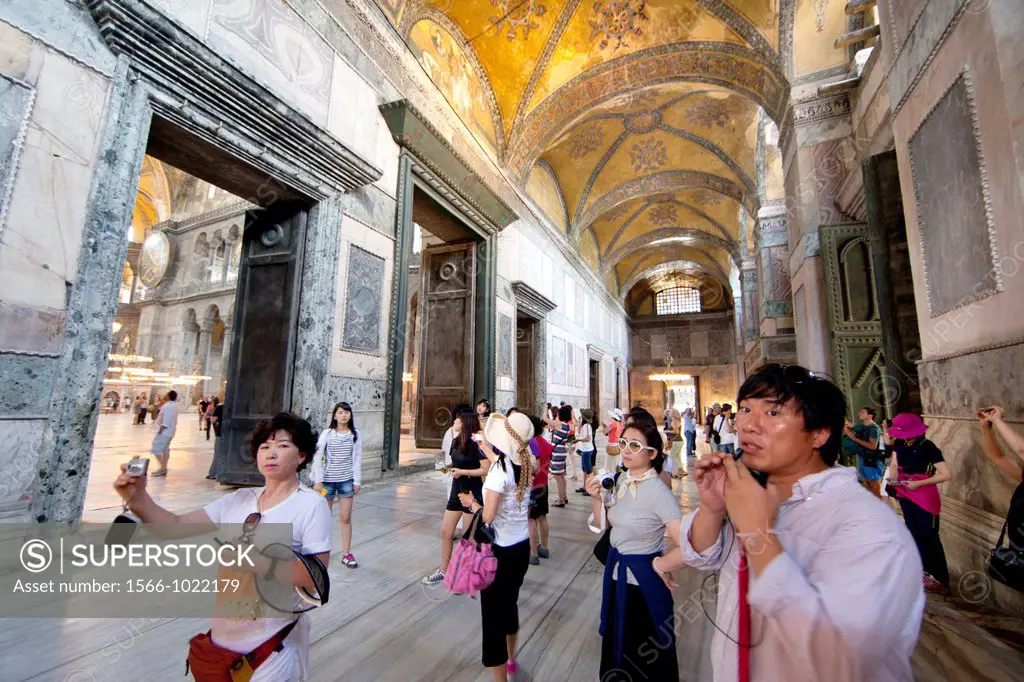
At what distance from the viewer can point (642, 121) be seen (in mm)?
12430

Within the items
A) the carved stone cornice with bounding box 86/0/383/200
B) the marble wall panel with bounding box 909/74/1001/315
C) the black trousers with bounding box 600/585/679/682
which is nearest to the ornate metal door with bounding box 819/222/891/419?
the marble wall panel with bounding box 909/74/1001/315

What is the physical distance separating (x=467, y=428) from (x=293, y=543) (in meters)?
1.86

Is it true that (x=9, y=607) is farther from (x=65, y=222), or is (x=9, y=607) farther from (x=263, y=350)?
(x=263, y=350)

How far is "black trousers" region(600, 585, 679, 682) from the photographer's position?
167cm

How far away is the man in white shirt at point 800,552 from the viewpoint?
0.74 m

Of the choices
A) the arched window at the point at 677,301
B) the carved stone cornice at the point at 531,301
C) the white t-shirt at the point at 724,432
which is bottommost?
the white t-shirt at the point at 724,432

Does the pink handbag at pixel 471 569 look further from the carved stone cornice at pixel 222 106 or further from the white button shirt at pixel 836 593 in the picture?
the carved stone cornice at pixel 222 106

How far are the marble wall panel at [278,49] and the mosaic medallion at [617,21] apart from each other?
6218 mm

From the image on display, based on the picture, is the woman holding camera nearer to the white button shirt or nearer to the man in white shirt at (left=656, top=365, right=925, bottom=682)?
the man in white shirt at (left=656, top=365, right=925, bottom=682)

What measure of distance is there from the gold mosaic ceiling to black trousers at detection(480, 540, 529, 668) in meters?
7.61

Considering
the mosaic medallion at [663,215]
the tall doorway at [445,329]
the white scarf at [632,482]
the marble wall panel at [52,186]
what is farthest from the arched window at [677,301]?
the marble wall panel at [52,186]

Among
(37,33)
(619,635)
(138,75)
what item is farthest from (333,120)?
(619,635)

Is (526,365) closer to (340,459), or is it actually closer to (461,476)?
(340,459)

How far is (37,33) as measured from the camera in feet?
9.59
